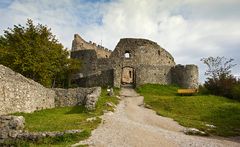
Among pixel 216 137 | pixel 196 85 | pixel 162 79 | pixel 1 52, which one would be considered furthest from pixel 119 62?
pixel 216 137

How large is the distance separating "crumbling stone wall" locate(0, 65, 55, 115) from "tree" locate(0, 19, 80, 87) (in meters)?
4.76

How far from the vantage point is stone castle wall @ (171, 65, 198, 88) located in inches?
1763

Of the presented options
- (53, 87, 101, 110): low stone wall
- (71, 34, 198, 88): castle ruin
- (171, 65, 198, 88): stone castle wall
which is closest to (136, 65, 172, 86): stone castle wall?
(71, 34, 198, 88): castle ruin

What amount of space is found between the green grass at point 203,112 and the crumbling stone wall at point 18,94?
895cm

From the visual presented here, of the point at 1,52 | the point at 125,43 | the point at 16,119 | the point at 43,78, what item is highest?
the point at 125,43

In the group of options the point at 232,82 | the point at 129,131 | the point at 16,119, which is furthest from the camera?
the point at 232,82

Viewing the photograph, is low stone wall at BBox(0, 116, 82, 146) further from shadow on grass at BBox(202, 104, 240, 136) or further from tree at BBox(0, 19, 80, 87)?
tree at BBox(0, 19, 80, 87)

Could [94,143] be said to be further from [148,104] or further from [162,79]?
[162,79]

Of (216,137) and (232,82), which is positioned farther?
(232,82)

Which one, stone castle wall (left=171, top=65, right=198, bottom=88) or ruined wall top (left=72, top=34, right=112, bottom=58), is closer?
stone castle wall (left=171, top=65, right=198, bottom=88)

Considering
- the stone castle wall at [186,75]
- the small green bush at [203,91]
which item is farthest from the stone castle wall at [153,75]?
the small green bush at [203,91]

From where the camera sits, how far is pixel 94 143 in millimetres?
13930

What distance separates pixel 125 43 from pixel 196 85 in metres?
10.8

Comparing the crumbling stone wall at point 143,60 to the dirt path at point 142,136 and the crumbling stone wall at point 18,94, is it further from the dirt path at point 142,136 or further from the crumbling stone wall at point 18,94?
the dirt path at point 142,136
